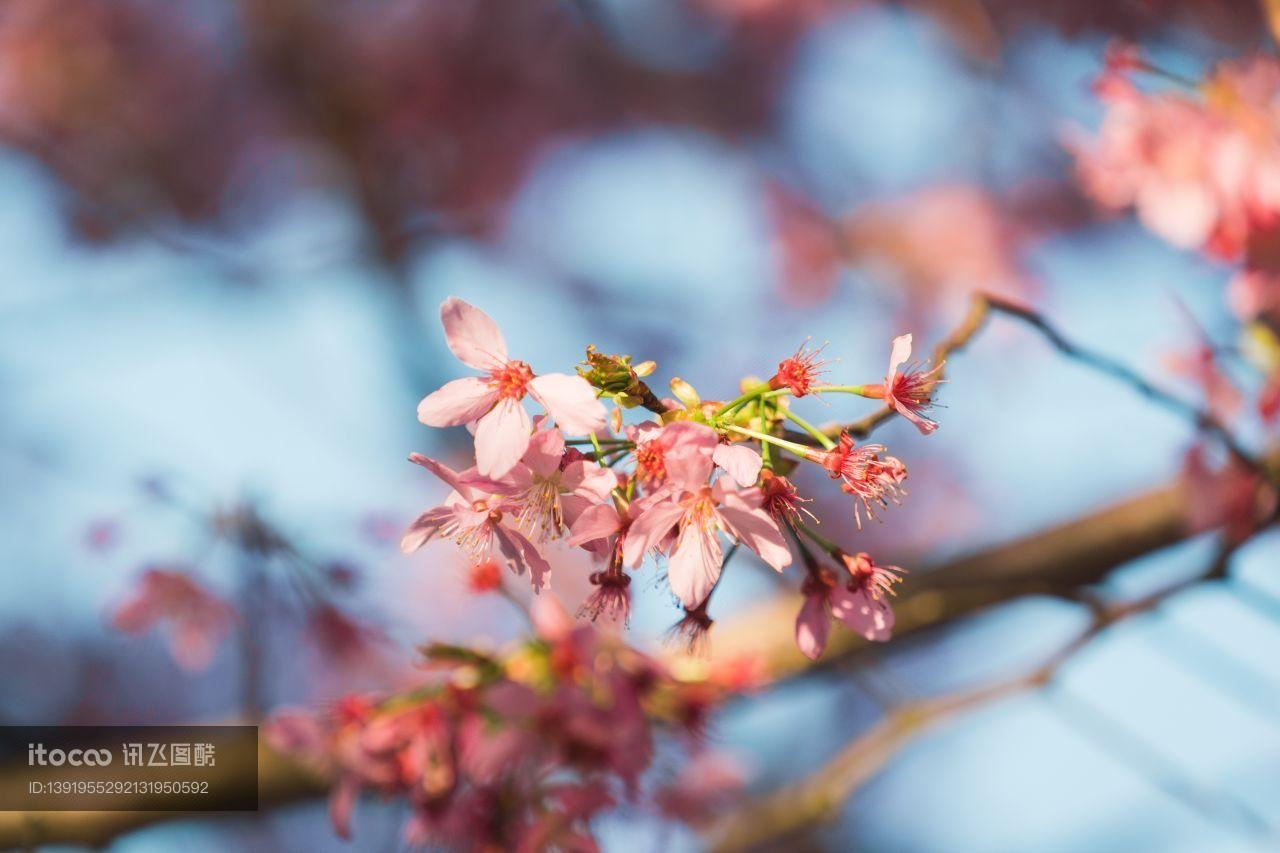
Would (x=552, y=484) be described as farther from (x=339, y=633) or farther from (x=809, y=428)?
(x=339, y=633)

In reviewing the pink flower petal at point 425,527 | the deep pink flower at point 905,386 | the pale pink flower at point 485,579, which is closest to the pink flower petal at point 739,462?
the deep pink flower at point 905,386

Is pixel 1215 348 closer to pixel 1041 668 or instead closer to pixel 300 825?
pixel 1041 668

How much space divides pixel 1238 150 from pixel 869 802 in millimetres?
3792

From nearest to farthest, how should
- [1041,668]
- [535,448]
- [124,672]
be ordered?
[535,448] → [1041,668] → [124,672]

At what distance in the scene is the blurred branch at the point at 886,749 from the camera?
1950mm

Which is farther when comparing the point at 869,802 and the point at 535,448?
the point at 869,802

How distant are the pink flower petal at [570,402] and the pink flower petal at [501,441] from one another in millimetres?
32

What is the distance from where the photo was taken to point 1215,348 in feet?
7.95

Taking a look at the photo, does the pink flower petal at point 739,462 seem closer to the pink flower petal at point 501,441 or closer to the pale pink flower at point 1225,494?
the pink flower petal at point 501,441

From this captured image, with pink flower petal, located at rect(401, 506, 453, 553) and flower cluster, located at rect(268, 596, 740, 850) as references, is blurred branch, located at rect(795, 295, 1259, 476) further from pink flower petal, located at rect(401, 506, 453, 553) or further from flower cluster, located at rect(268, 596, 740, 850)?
flower cluster, located at rect(268, 596, 740, 850)

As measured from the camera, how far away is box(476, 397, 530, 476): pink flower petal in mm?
993

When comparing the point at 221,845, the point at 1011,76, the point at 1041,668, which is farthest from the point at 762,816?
the point at 1011,76

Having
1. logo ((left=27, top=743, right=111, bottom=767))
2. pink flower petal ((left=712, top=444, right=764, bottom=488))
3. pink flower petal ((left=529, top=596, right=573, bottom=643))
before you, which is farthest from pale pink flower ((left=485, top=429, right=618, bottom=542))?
logo ((left=27, top=743, right=111, bottom=767))

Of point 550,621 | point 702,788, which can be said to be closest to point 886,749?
point 702,788
